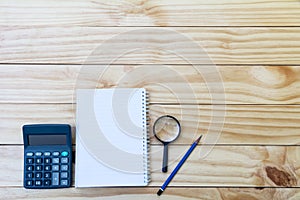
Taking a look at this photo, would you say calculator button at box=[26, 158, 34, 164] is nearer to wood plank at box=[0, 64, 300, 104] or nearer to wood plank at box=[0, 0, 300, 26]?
wood plank at box=[0, 64, 300, 104]

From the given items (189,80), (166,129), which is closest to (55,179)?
(166,129)

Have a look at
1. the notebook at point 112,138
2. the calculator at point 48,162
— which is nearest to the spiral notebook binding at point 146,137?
the notebook at point 112,138

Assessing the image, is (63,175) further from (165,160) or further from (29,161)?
(165,160)

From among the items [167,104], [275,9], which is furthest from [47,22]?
[275,9]

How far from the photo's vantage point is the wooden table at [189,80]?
2.56 ft

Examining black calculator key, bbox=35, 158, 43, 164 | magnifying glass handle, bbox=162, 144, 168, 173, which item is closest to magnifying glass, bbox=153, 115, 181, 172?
magnifying glass handle, bbox=162, 144, 168, 173

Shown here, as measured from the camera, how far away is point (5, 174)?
2.52ft

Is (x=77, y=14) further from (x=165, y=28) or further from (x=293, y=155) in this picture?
(x=293, y=155)

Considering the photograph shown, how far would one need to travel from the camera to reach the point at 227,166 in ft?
2.57

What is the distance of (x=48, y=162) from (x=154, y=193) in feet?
0.78

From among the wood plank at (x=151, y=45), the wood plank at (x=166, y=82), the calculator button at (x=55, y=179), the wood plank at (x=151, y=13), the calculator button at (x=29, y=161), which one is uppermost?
the wood plank at (x=151, y=13)

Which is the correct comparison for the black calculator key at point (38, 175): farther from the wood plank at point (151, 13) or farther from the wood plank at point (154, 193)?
the wood plank at point (151, 13)

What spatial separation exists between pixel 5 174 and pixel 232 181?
0.50 m

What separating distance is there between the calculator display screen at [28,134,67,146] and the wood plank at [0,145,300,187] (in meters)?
0.04
